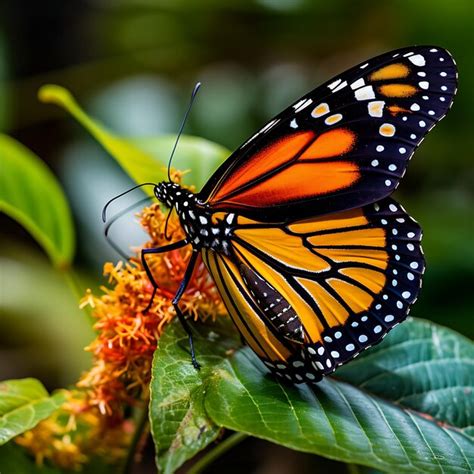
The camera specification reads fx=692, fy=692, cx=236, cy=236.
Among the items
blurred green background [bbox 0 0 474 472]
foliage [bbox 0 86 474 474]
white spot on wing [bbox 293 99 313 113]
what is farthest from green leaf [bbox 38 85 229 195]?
blurred green background [bbox 0 0 474 472]

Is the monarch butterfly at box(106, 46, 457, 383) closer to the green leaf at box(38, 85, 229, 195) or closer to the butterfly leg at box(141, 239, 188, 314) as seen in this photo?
the butterfly leg at box(141, 239, 188, 314)

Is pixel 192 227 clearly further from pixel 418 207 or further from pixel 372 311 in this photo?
pixel 418 207

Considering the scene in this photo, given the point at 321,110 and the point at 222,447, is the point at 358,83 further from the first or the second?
the point at 222,447

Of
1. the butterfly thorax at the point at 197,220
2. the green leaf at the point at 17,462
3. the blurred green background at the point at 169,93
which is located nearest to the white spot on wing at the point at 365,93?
the butterfly thorax at the point at 197,220

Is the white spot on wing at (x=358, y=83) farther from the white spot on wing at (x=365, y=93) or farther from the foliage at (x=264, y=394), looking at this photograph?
the foliage at (x=264, y=394)

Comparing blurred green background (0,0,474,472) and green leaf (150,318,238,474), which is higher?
blurred green background (0,0,474,472)

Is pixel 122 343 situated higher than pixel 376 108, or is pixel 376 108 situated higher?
pixel 376 108

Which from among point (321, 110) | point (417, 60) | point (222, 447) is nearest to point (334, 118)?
point (321, 110)

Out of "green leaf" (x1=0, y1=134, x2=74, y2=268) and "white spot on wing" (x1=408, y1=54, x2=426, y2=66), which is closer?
"white spot on wing" (x1=408, y1=54, x2=426, y2=66)
